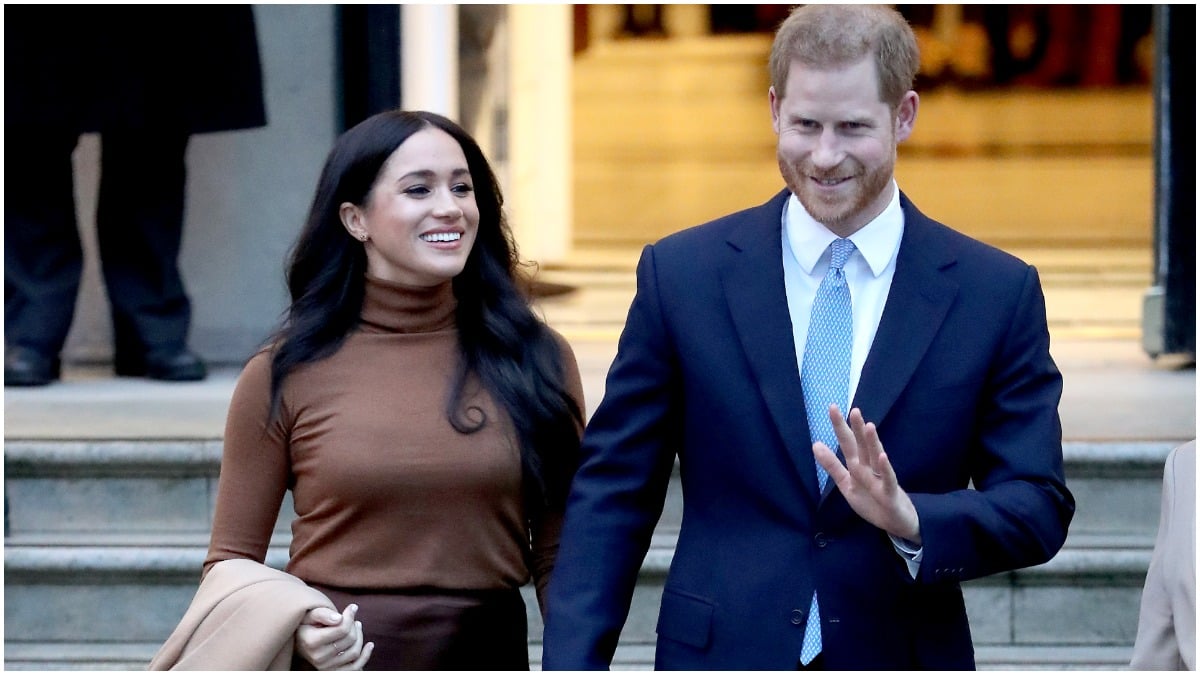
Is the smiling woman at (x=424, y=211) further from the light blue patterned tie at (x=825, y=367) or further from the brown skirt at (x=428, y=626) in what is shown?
the light blue patterned tie at (x=825, y=367)

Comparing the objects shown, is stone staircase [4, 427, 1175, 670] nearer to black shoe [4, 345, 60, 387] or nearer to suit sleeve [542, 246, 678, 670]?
black shoe [4, 345, 60, 387]

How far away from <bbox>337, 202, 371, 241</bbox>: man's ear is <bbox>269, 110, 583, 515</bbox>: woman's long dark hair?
11 millimetres

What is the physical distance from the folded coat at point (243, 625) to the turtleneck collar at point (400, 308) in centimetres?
52

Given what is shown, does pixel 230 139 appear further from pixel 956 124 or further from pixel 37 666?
pixel 956 124

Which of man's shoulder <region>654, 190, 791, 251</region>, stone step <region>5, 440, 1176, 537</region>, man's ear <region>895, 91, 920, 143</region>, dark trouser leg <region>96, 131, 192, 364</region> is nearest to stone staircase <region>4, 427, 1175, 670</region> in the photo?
stone step <region>5, 440, 1176, 537</region>

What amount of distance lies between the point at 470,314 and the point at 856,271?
2.82 feet

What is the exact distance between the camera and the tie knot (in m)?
2.40

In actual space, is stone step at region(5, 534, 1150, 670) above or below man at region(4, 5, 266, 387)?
below

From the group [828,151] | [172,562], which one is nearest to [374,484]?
[828,151]

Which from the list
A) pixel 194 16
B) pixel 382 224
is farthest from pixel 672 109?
pixel 382 224

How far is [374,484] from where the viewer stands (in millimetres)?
2771

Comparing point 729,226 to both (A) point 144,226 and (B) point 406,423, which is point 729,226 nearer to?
(B) point 406,423

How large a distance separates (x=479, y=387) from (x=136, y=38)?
2821 mm

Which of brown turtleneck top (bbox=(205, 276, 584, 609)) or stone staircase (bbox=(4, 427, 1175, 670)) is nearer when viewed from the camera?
brown turtleneck top (bbox=(205, 276, 584, 609))
